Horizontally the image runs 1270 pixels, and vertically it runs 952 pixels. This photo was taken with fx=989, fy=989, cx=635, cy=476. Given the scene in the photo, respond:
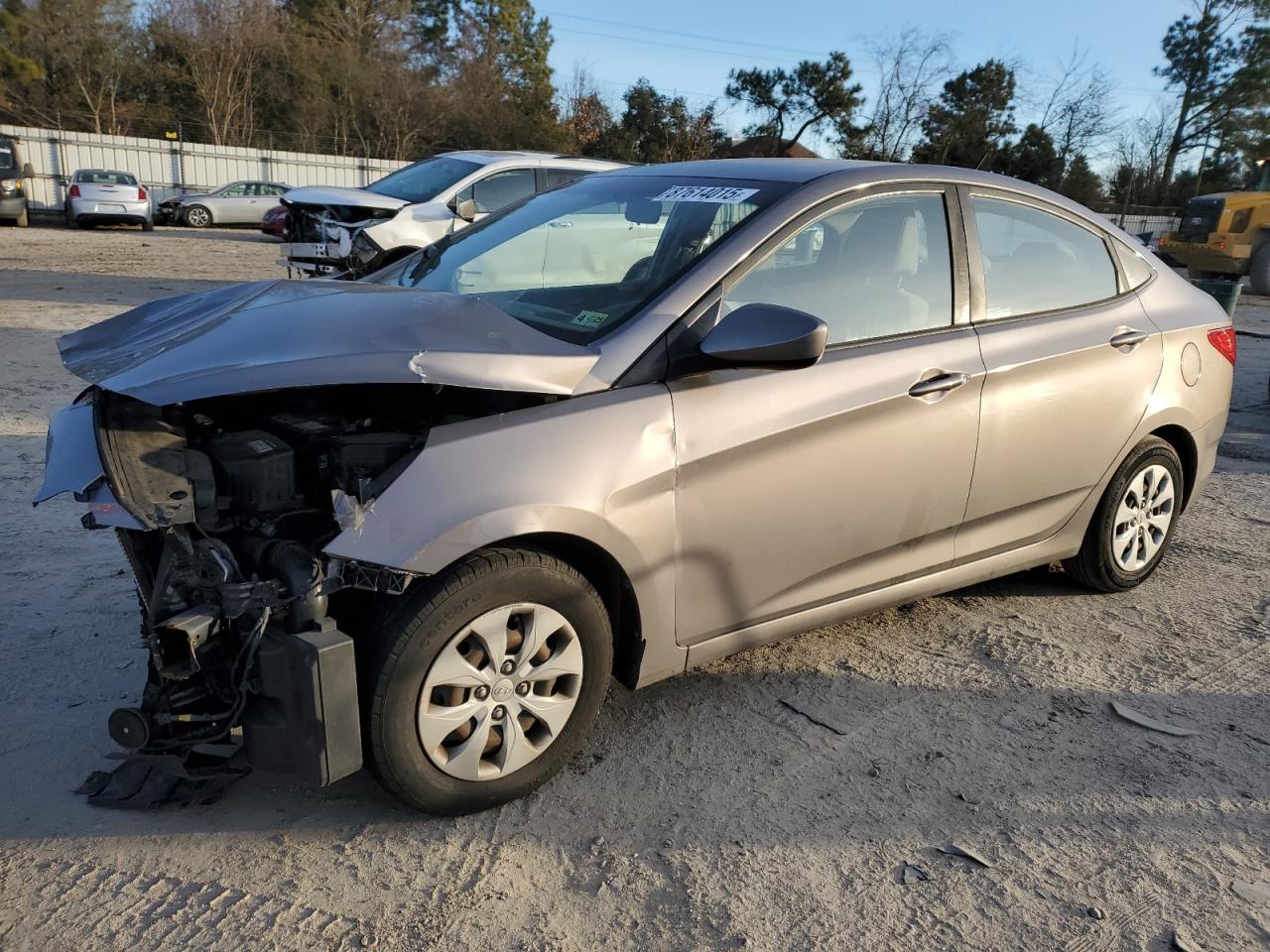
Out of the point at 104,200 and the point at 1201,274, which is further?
the point at 104,200

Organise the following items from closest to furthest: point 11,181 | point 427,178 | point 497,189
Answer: point 497,189, point 427,178, point 11,181

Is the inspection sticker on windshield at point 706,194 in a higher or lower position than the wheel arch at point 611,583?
higher

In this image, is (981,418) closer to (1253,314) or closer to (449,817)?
(449,817)

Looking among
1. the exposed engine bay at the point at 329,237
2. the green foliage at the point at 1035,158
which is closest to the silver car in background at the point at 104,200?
the exposed engine bay at the point at 329,237

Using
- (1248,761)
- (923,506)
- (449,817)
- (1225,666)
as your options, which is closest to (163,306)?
(449,817)

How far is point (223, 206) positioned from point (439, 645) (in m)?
27.9

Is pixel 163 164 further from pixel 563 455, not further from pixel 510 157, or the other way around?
pixel 563 455

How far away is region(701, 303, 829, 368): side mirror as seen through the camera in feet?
9.02

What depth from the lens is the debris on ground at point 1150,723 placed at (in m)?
3.33

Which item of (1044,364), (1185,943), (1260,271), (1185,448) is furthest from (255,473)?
(1260,271)

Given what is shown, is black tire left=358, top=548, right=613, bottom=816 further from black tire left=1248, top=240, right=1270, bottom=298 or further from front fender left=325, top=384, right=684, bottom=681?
black tire left=1248, top=240, right=1270, bottom=298

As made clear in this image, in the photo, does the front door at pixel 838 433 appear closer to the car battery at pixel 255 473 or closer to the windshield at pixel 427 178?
the car battery at pixel 255 473

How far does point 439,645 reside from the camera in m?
2.53

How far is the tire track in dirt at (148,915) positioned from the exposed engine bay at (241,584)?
11.0 inches
